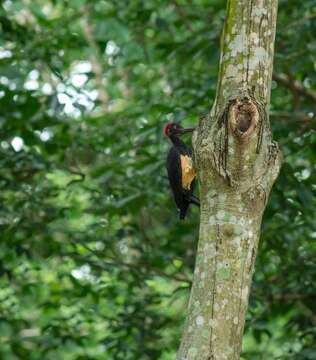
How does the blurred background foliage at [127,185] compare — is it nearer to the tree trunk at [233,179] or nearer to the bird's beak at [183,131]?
the bird's beak at [183,131]

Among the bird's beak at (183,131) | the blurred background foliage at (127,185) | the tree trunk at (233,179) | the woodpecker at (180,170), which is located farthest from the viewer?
the blurred background foliage at (127,185)

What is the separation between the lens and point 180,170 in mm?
4805

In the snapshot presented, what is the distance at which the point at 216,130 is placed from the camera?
2.76 m

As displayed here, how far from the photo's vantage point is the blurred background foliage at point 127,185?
5449 mm

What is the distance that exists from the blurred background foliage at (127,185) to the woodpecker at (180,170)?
0.13m

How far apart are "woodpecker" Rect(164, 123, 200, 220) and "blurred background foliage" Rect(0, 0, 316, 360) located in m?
0.13

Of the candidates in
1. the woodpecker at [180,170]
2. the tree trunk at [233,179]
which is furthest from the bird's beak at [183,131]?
the tree trunk at [233,179]

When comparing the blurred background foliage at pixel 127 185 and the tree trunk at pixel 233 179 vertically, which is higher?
the tree trunk at pixel 233 179

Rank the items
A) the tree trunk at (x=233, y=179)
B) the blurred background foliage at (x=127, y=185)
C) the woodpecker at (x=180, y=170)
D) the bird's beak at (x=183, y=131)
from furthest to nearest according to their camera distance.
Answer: the blurred background foliage at (x=127, y=185) → the woodpecker at (x=180, y=170) → the bird's beak at (x=183, y=131) → the tree trunk at (x=233, y=179)

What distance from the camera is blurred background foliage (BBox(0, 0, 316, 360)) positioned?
545 centimetres

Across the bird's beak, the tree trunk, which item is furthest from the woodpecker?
the tree trunk

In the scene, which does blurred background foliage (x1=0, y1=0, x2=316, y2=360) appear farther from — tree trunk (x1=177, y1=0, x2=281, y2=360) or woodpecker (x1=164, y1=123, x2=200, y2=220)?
tree trunk (x1=177, y1=0, x2=281, y2=360)

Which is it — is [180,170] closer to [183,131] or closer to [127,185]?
[183,131]

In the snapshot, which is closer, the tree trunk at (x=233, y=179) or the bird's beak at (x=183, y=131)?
the tree trunk at (x=233, y=179)
